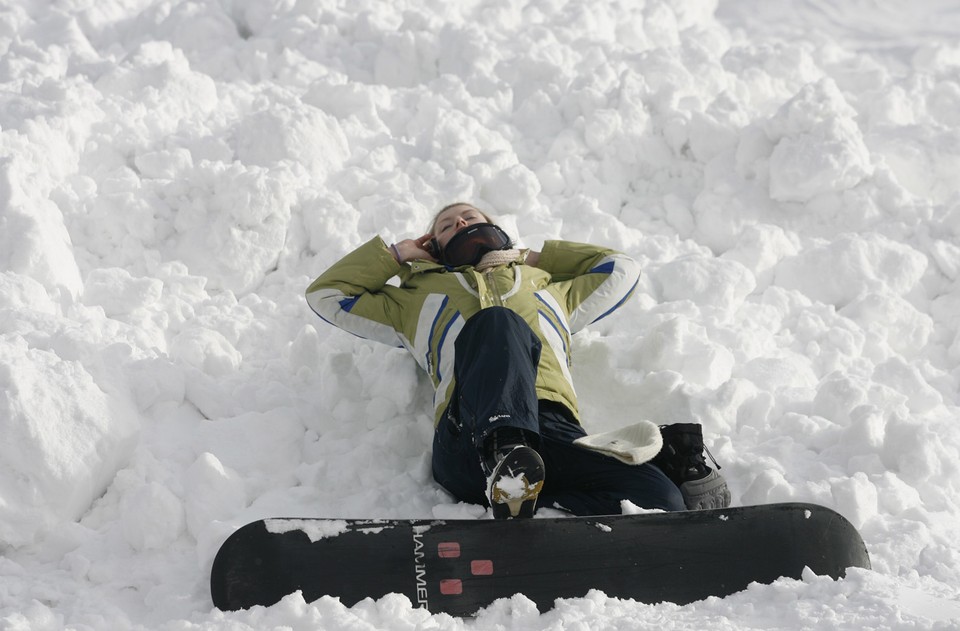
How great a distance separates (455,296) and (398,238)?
2.86ft

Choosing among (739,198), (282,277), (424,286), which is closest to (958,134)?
(739,198)

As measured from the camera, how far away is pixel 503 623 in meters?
2.17

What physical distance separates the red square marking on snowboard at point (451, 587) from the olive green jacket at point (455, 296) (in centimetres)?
73

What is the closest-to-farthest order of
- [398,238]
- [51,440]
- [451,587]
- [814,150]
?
[451,587]
[51,440]
[398,238]
[814,150]

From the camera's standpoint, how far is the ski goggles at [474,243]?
334 centimetres

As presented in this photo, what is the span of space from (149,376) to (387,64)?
2.73m

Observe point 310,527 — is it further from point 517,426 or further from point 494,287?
point 494,287

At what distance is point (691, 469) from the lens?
8.84ft

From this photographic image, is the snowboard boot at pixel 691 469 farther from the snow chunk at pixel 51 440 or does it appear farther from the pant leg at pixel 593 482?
the snow chunk at pixel 51 440

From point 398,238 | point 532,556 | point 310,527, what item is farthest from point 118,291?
point 532,556

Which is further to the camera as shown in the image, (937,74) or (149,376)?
(937,74)

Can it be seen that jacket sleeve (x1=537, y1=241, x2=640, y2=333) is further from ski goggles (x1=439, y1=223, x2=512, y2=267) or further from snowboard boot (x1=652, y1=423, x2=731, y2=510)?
snowboard boot (x1=652, y1=423, x2=731, y2=510)

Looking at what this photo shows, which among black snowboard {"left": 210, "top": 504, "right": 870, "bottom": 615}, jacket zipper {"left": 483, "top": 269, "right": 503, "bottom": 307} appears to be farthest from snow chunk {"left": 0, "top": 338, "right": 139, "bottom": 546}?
jacket zipper {"left": 483, "top": 269, "right": 503, "bottom": 307}

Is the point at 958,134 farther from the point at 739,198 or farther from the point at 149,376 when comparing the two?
the point at 149,376
